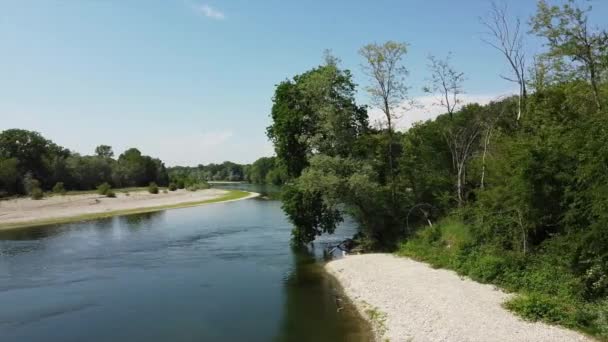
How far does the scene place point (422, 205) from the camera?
114 ft

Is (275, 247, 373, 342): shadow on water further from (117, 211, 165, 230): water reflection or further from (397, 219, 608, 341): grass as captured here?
(117, 211, 165, 230): water reflection

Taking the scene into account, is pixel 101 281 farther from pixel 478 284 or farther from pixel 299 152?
pixel 478 284

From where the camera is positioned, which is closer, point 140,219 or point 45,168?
point 140,219

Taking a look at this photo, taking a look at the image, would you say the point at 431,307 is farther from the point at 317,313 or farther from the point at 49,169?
the point at 49,169

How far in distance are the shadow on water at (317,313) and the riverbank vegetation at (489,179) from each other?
634 cm

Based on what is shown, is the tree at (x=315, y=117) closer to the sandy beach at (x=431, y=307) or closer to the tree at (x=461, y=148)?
the tree at (x=461, y=148)

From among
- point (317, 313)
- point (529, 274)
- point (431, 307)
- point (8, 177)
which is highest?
point (8, 177)

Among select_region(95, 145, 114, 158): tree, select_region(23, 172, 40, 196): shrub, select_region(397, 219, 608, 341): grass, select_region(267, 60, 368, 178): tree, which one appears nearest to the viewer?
select_region(397, 219, 608, 341): grass

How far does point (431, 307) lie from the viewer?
19172 mm

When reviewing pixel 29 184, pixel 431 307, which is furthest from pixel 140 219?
pixel 431 307

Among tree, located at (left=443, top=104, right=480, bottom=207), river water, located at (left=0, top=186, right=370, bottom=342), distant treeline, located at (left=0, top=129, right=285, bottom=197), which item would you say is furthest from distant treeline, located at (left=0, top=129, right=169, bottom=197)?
tree, located at (left=443, top=104, right=480, bottom=207)

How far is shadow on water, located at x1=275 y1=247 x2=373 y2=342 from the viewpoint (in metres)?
18.3

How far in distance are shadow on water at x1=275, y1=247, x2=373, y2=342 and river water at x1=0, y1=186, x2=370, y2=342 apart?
0.05m

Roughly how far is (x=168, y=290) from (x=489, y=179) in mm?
19211
